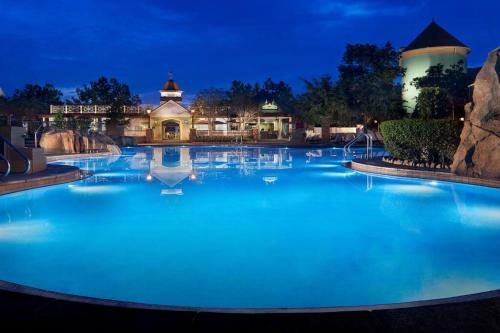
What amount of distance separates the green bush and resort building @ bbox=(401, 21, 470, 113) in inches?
786

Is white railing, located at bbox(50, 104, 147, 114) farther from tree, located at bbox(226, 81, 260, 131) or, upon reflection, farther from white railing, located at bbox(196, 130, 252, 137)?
tree, located at bbox(226, 81, 260, 131)

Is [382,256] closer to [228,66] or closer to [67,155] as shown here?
[67,155]

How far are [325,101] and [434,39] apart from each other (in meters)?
9.68

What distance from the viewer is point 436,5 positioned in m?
57.3

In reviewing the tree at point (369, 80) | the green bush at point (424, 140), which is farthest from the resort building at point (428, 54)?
the green bush at point (424, 140)

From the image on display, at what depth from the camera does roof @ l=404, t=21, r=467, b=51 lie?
3488 centimetres

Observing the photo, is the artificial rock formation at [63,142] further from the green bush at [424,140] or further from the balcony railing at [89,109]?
the balcony railing at [89,109]

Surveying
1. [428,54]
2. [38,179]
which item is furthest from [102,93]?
[38,179]

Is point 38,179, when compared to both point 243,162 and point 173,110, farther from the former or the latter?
point 173,110

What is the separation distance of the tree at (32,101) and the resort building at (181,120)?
2.58 metres

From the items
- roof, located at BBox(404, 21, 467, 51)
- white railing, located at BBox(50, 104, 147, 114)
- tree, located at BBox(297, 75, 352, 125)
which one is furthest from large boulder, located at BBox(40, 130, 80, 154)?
roof, located at BBox(404, 21, 467, 51)

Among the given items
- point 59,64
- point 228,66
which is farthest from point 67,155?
point 228,66

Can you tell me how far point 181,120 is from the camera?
45500 millimetres

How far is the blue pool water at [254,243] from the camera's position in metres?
4.56
